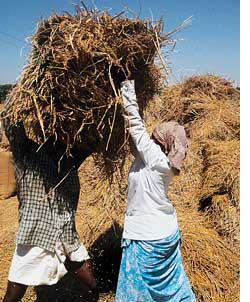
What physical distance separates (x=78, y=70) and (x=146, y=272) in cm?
111

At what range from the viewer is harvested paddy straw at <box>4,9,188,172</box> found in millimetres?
1595

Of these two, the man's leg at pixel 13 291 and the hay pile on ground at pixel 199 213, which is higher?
the hay pile on ground at pixel 199 213

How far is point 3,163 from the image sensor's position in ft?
15.2

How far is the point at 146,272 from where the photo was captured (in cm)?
185

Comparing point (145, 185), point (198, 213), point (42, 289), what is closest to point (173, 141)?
point (145, 185)

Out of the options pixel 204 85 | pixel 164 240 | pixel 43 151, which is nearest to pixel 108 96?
pixel 43 151

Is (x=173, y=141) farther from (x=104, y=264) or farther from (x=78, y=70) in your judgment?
(x=104, y=264)

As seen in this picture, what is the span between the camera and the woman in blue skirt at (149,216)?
1742 mm

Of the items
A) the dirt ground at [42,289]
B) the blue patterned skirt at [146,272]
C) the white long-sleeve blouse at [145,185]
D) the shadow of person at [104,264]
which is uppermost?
the white long-sleeve blouse at [145,185]

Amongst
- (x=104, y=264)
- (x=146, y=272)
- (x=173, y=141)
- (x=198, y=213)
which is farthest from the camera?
(x=198, y=213)

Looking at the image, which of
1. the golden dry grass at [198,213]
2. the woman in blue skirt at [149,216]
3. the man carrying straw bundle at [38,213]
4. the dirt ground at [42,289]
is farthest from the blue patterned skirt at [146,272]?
the dirt ground at [42,289]

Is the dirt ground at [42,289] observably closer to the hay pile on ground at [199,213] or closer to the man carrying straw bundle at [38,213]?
the hay pile on ground at [199,213]

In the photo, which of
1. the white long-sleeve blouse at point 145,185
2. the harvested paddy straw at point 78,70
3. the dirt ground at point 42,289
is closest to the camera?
the harvested paddy straw at point 78,70

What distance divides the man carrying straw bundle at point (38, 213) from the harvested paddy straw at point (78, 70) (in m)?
0.11
